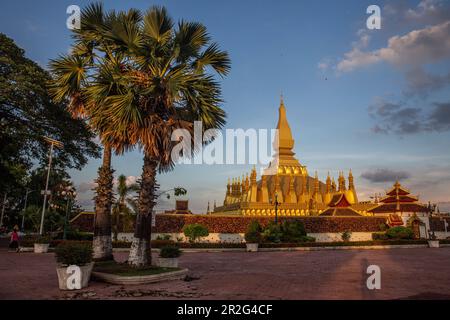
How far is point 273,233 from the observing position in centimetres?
3375

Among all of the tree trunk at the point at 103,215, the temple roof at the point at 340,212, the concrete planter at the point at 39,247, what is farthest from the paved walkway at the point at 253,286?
the temple roof at the point at 340,212

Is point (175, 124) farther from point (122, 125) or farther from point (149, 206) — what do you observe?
point (149, 206)

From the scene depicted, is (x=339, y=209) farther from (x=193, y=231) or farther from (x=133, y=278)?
(x=133, y=278)

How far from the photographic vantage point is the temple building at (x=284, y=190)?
5247 centimetres

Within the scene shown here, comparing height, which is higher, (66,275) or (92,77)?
(92,77)

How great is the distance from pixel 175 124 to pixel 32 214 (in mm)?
31671

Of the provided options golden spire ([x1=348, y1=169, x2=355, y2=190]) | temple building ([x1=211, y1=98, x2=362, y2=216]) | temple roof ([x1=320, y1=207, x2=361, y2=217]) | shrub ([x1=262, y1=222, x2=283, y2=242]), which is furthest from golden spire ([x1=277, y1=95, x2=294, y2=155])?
shrub ([x1=262, y1=222, x2=283, y2=242])

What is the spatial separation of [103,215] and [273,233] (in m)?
22.2

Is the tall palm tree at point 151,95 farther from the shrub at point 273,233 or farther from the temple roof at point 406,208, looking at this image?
the temple roof at point 406,208

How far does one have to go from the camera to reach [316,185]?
58.4 metres

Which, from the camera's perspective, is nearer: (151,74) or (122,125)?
(122,125)

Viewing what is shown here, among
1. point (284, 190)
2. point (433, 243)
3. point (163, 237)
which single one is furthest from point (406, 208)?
point (163, 237)

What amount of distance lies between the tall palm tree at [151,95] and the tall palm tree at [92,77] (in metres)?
0.56
